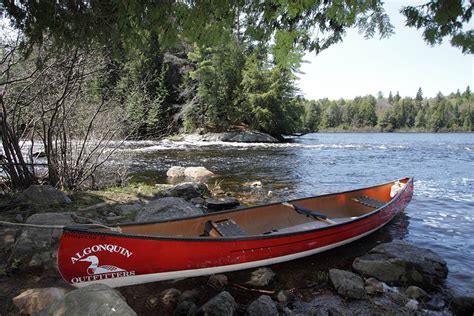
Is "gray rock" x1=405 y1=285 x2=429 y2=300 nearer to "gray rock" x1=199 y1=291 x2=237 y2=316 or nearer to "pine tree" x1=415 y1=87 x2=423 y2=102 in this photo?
"gray rock" x1=199 y1=291 x2=237 y2=316

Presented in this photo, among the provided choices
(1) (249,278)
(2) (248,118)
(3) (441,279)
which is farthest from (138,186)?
(2) (248,118)

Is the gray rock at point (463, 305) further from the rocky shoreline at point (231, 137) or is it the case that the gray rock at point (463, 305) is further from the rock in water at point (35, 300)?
the rocky shoreline at point (231, 137)

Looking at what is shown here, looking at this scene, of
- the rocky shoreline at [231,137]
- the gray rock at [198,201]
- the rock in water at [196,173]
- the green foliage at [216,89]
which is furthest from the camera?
the green foliage at [216,89]

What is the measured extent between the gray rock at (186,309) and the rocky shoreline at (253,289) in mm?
12

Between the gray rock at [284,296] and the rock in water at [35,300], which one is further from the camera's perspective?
the gray rock at [284,296]

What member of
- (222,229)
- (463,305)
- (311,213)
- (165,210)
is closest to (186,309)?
(222,229)

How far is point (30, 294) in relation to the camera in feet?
12.8

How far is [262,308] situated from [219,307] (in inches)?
23.7

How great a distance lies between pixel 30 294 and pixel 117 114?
23.6 feet

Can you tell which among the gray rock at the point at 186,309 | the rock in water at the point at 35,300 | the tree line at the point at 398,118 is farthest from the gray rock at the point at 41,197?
the tree line at the point at 398,118

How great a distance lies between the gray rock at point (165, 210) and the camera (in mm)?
6945

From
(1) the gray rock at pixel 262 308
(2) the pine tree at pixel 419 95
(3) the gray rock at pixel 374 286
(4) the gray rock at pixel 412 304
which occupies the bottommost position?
(4) the gray rock at pixel 412 304

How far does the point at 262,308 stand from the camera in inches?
173

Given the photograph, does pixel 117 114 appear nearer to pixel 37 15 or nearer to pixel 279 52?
pixel 37 15
